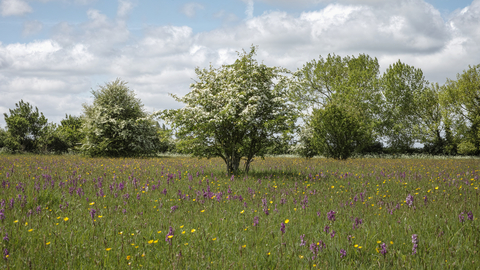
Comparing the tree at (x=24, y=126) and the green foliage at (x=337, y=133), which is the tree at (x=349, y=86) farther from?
the tree at (x=24, y=126)

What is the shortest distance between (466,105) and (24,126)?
1675 inches

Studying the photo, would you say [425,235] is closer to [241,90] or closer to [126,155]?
[241,90]

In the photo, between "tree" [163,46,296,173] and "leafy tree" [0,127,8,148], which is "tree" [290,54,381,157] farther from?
"leafy tree" [0,127,8,148]

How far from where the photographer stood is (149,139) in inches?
1022

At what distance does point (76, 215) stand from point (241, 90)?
6.46m

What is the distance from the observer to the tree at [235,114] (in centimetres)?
983

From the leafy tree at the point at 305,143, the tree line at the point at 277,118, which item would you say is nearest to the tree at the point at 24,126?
the tree line at the point at 277,118

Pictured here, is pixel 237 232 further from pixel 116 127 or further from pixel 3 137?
pixel 3 137

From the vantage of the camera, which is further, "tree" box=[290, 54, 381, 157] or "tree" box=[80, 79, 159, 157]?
"tree" box=[290, 54, 381, 157]

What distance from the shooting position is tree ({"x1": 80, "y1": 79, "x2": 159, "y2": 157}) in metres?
23.0

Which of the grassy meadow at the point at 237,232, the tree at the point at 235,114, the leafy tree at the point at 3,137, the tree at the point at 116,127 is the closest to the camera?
the grassy meadow at the point at 237,232

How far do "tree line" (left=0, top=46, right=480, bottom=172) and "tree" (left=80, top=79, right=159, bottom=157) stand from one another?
0.08 metres

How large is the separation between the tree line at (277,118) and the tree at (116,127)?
0.08 meters

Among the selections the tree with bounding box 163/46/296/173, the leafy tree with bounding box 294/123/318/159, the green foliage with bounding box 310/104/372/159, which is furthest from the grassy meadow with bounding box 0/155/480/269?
the leafy tree with bounding box 294/123/318/159
